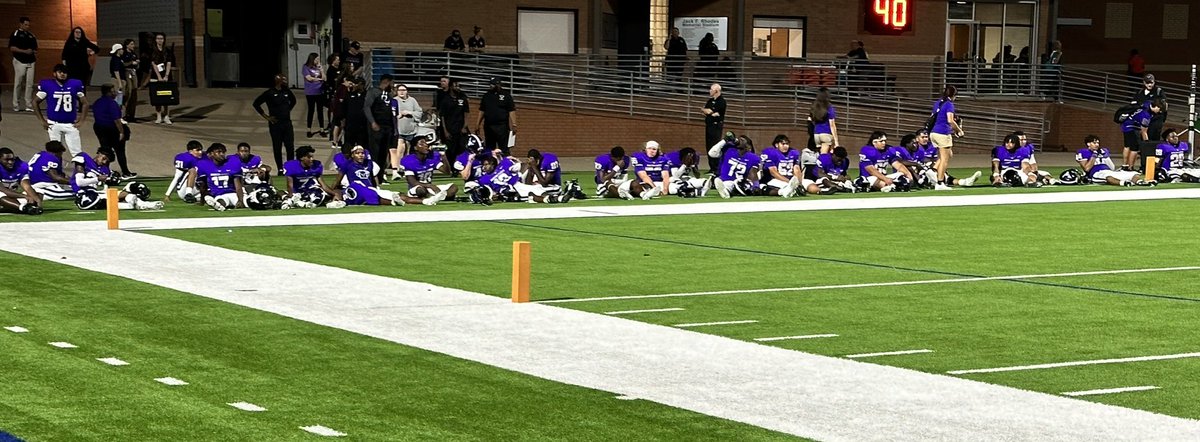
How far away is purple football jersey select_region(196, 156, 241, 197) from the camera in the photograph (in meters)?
20.5

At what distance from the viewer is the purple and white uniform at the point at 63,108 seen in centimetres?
2427

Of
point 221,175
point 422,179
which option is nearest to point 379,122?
point 422,179

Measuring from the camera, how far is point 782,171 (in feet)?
78.9

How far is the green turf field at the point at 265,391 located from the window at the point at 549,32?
29.2 metres

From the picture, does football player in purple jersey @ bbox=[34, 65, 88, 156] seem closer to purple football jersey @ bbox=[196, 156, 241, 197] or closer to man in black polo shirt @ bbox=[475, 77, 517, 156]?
purple football jersey @ bbox=[196, 156, 241, 197]

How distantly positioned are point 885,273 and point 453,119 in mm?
14386

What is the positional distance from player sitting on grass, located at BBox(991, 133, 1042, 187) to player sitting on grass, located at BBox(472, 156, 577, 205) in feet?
28.0

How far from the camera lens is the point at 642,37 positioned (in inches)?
1647

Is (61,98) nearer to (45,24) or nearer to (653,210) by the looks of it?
(653,210)

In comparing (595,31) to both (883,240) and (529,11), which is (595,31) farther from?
(883,240)

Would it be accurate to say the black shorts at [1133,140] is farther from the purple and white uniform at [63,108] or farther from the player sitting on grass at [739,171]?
the purple and white uniform at [63,108]

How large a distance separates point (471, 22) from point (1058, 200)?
18.9 meters

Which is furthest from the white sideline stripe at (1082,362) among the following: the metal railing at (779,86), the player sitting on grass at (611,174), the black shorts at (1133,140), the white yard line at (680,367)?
the metal railing at (779,86)

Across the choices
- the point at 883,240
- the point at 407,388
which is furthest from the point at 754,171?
the point at 407,388
